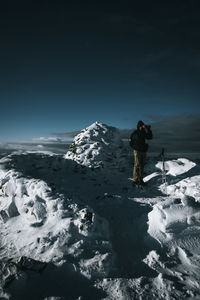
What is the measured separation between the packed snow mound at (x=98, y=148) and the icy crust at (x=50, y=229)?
15.8 ft

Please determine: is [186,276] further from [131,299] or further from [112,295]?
[112,295]

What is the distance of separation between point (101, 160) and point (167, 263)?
25.7 ft

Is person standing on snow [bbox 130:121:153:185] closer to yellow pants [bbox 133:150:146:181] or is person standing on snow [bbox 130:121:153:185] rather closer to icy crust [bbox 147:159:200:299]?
yellow pants [bbox 133:150:146:181]

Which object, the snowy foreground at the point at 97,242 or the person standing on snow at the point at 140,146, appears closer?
the snowy foreground at the point at 97,242

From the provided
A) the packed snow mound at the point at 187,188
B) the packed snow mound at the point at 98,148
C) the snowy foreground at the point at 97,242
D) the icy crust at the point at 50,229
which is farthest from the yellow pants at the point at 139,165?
the icy crust at the point at 50,229

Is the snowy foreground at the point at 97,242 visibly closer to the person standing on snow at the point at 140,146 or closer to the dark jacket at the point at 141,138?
the person standing on snow at the point at 140,146

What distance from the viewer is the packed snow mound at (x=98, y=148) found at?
11.7 metres

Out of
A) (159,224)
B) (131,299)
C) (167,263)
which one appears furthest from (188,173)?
(131,299)

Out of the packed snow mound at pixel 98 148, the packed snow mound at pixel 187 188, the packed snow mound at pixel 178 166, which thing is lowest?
the packed snow mound at pixel 187 188

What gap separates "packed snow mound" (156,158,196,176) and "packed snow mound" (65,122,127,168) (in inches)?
119

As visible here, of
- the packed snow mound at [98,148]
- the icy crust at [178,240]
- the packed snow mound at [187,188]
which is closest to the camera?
the icy crust at [178,240]

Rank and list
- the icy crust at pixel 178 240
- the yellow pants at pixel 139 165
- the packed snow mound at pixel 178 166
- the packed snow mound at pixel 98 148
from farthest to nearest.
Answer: the packed snow mound at pixel 98 148 < the packed snow mound at pixel 178 166 < the yellow pants at pixel 139 165 < the icy crust at pixel 178 240

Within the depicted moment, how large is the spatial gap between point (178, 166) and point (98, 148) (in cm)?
516

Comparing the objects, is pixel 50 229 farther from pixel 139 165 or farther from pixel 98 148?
pixel 98 148
